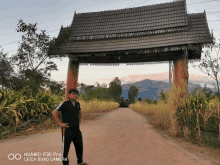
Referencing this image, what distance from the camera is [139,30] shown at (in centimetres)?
748

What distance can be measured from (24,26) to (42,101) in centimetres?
403

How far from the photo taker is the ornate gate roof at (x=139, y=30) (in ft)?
21.9

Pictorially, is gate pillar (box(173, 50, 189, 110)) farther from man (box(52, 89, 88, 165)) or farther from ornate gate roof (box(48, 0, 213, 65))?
man (box(52, 89, 88, 165))

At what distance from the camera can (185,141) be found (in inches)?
171

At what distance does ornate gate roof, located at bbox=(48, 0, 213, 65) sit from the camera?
21.9 feet

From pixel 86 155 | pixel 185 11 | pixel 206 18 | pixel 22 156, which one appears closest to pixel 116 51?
pixel 185 11

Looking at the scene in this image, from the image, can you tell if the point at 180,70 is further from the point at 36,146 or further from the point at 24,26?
the point at 24,26

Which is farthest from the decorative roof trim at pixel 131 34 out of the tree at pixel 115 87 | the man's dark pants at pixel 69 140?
the tree at pixel 115 87

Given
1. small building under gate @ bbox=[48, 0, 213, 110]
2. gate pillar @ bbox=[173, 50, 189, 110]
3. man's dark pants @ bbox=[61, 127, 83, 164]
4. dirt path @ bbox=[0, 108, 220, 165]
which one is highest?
small building under gate @ bbox=[48, 0, 213, 110]

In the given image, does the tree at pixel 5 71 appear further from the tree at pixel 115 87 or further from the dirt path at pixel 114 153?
the tree at pixel 115 87

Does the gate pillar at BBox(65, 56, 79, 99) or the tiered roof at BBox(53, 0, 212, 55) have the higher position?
the tiered roof at BBox(53, 0, 212, 55)

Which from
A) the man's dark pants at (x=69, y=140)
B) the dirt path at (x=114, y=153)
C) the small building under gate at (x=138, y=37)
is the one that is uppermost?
the small building under gate at (x=138, y=37)

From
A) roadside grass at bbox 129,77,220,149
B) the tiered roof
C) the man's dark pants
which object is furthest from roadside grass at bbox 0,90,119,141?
roadside grass at bbox 129,77,220,149

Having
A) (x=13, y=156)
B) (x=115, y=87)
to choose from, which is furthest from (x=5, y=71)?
(x=115, y=87)
